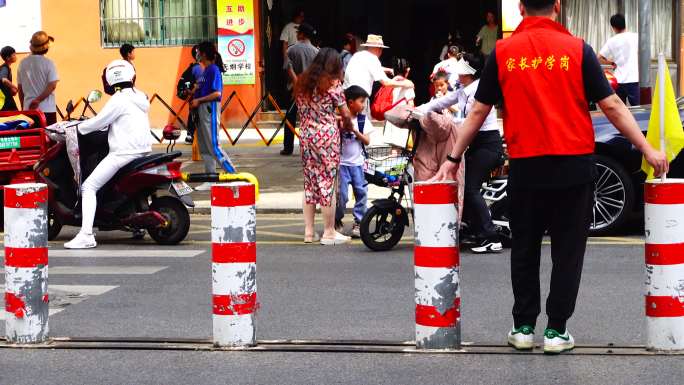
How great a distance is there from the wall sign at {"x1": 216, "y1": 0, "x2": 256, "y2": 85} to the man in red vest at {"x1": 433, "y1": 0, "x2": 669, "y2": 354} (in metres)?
16.1

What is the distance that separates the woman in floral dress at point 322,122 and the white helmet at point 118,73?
4.86 feet

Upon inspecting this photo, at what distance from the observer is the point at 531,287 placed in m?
6.72

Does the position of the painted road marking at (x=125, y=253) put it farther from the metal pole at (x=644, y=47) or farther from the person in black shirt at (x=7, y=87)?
the metal pole at (x=644, y=47)

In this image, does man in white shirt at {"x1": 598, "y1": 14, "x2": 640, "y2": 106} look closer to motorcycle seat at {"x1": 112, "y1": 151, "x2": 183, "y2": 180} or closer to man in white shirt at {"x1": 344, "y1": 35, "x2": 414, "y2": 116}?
man in white shirt at {"x1": 344, "y1": 35, "x2": 414, "y2": 116}

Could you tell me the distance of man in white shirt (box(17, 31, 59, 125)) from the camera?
15.8 meters

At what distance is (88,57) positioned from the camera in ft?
76.6

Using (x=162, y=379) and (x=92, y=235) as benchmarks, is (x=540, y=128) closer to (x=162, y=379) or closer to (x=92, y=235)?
(x=162, y=379)

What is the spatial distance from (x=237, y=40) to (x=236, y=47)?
121mm

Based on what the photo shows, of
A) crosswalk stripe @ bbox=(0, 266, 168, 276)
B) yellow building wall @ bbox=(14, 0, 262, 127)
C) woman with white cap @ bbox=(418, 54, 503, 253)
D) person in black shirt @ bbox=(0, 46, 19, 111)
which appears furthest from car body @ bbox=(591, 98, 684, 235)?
yellow building wall @ bbox=(14, 0, 262, 127)

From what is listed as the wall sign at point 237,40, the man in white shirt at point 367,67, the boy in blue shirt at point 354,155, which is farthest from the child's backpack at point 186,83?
the boy in blue shirt at point 354,155

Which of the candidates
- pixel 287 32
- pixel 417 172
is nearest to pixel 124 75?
pixel 417 172

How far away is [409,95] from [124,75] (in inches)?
170

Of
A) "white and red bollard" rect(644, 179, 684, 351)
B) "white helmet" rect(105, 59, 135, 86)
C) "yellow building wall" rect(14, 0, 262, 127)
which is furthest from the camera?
"yellow building wall" rect(14, 0, 262, 127)

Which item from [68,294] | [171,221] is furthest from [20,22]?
[68,294]
